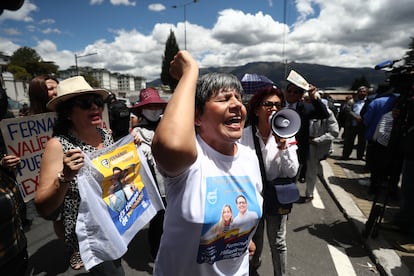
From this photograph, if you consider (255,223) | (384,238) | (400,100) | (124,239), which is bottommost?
(384,238)

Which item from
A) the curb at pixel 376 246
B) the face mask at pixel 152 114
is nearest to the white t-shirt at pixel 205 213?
the face mask at pixel 152 114

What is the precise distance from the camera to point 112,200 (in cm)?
181

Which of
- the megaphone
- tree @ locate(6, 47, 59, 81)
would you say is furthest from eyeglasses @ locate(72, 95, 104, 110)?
tree @ locate(6, 47, 59, 81)

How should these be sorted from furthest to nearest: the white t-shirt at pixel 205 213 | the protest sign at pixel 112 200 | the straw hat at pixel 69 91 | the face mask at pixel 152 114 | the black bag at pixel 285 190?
the face mask at pixel 152 114 < the black bag at pixel 285 190 < the straw hat at pixel 69 91 < the protest sign at pixel 112 200 < the white t-shirt at pixel 205 213

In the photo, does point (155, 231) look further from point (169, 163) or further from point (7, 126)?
point (169, 163)

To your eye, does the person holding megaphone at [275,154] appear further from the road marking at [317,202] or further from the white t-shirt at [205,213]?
the road marking at [317,202]

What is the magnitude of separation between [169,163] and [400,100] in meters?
3.40

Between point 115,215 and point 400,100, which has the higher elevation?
point 400,100

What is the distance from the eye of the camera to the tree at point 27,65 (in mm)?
52644

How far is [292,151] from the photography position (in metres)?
2.19

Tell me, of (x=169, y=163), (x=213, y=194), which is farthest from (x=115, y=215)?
(x=169, y=163)

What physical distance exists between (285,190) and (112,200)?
53.4 inches

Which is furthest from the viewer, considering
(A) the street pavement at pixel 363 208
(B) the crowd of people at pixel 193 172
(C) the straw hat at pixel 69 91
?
(A) the street pavement at pixel 363 208

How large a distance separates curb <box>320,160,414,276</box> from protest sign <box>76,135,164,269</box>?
2.54 meters
